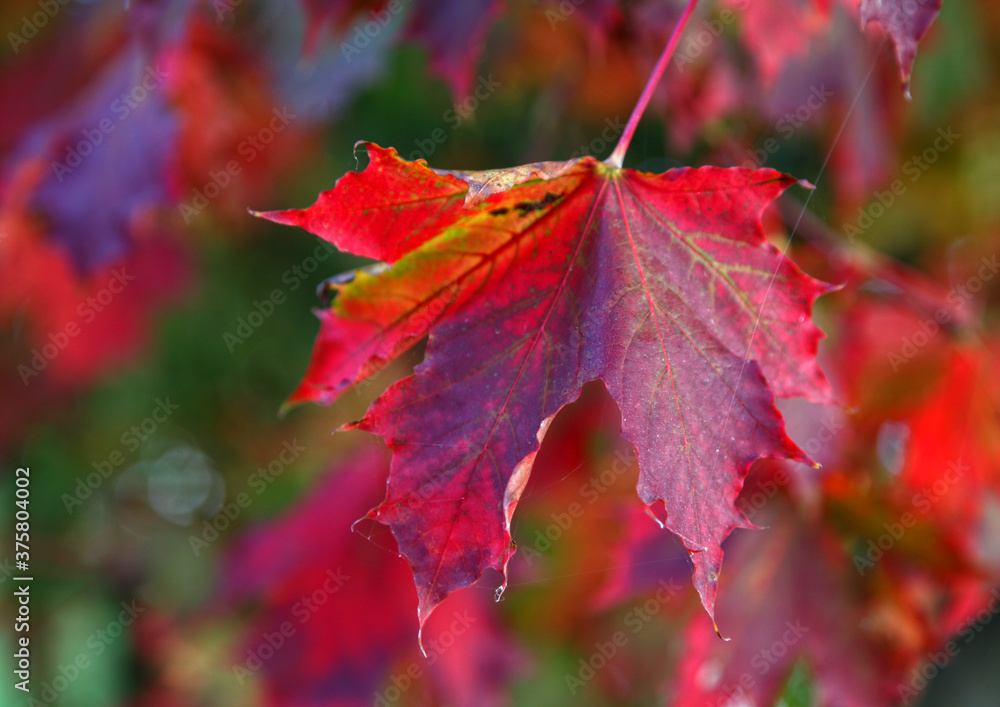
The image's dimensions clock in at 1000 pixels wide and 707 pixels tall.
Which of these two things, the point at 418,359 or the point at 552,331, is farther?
the point at 418,359

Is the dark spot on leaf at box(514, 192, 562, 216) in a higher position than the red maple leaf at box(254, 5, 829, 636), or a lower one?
higher

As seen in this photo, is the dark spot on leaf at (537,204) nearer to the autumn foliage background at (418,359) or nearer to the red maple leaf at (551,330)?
the red maple leaf at (551,330)

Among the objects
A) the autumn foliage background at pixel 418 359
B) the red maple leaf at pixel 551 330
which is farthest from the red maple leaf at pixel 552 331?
the autumn foliage background at pixel 418 359

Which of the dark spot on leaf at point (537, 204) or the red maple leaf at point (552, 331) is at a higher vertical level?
the dark spot on leaf at point (537, 204)


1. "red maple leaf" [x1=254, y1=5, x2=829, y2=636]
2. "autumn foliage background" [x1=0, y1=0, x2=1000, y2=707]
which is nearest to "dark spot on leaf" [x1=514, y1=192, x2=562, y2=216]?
"red maple leaf" [x1=254, y1=5, x2=829, y2=636]

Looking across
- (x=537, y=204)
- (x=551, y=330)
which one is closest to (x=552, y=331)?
(x=551, y=330)

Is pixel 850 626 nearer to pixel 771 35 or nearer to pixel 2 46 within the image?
pixel 771 35

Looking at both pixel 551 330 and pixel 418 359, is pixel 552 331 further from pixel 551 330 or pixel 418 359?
pixel 418 359

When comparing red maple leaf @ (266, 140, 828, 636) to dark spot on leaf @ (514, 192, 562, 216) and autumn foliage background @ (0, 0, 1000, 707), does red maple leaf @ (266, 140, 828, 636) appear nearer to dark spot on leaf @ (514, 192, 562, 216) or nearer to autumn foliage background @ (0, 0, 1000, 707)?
dark spot on leaf @ (514, 192, 562, 216)

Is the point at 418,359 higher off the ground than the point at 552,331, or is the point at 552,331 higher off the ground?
the point at 552,331
